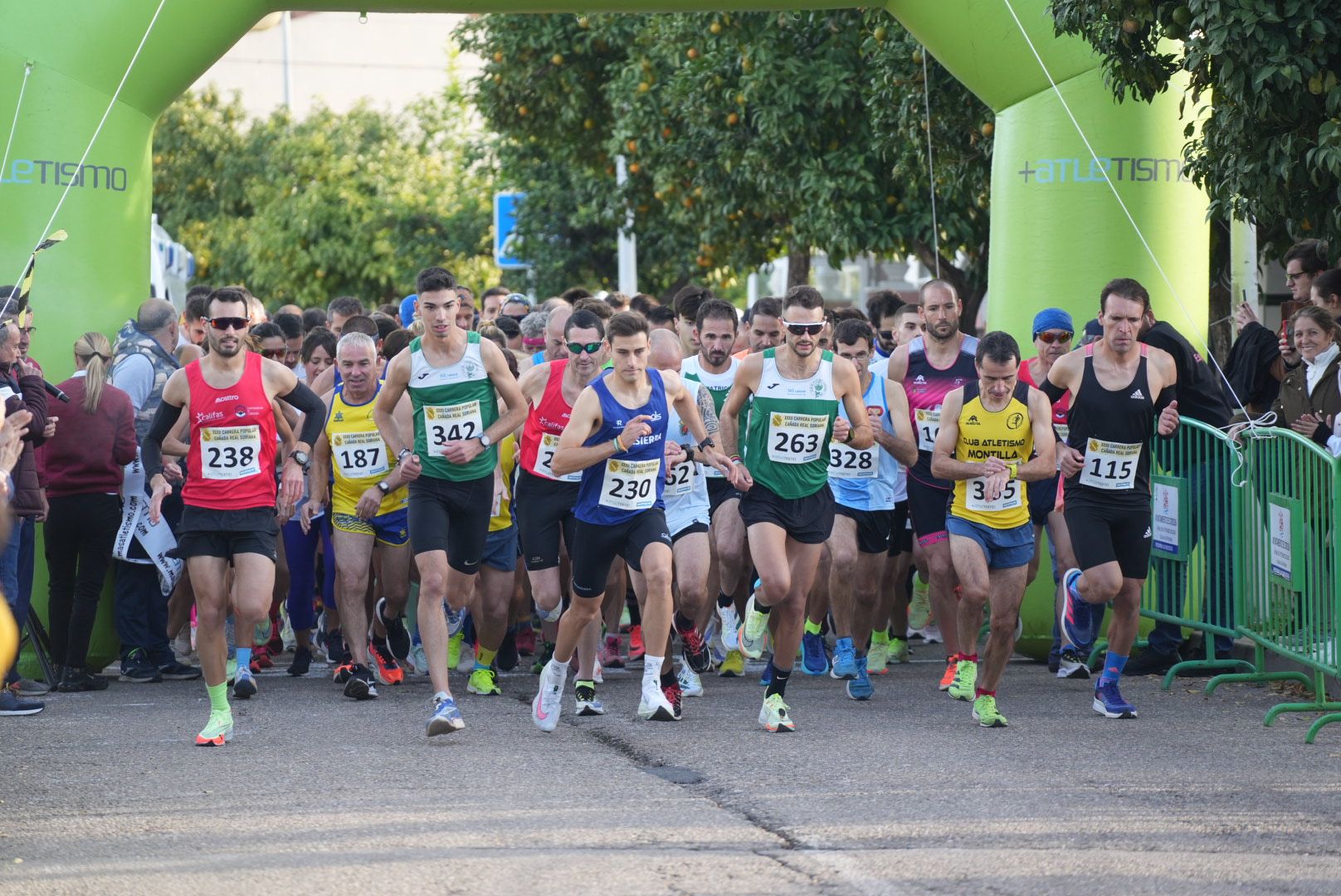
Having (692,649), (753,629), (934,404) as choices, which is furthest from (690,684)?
(934,404)

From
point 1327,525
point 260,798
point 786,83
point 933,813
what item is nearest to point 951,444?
point 1327,525

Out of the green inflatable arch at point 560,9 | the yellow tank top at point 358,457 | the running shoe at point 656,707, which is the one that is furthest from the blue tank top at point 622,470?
the green inflatable arch at point 560,9

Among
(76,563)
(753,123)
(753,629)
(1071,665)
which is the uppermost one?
(753,123)

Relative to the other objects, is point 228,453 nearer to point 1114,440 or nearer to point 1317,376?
point 1114,440

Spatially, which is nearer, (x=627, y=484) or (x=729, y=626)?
(x=627, y=484)

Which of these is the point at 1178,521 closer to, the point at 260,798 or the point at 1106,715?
the point at 1106,715

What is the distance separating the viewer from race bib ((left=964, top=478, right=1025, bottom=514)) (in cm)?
905

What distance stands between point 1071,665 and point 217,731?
4.75 metres

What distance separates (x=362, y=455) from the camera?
33.0 feet

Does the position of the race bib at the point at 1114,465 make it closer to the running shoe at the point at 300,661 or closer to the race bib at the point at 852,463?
the race bib at the point at 852,463

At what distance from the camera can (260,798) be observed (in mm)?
7117

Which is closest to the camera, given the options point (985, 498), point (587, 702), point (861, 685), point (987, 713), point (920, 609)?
point (987, 713)

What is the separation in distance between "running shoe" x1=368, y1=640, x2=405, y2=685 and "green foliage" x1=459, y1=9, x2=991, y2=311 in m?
6.75

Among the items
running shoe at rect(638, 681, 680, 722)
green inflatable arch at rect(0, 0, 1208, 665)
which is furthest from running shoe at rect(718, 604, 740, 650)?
green inflatable arch at rect(0, 0, 1208, 665)
